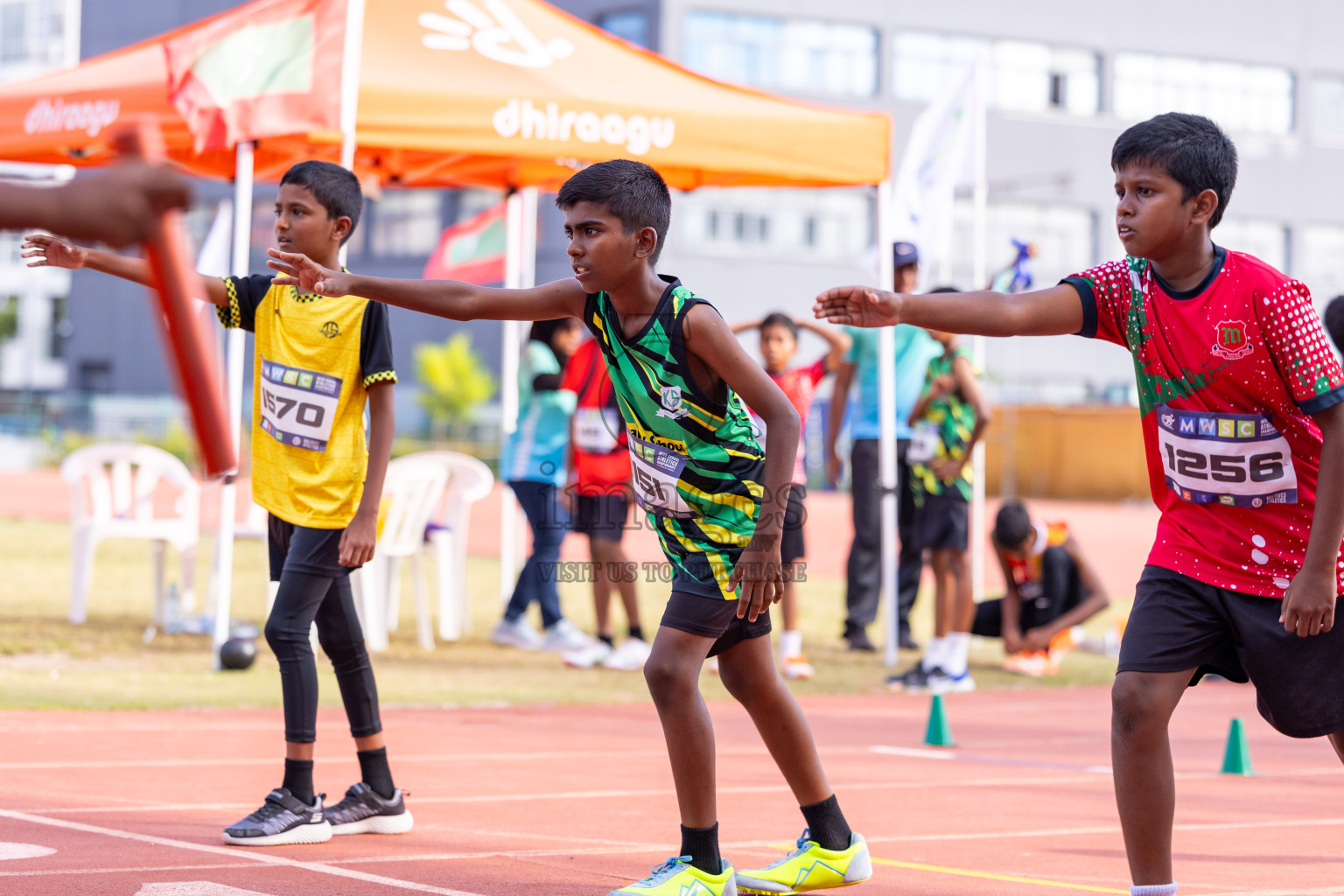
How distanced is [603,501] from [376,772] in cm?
526

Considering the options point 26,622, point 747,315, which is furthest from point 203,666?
point 747,315

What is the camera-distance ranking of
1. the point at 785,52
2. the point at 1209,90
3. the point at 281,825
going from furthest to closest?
1. the point at 1209,90
2. the point at 785,52
3. the point at 281,825

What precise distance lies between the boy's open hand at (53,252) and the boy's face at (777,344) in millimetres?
5488

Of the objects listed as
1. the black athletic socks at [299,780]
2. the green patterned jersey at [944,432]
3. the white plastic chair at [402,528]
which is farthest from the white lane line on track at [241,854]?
the green patterned jersey at [944,432]

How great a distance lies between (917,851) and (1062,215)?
47.6 meters

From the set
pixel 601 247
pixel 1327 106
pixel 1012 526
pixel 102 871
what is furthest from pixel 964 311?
pixel 1327 106

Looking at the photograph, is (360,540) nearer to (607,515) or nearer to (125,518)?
(607,515)

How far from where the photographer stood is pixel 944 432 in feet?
34.4

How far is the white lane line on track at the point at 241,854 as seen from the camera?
448 cm

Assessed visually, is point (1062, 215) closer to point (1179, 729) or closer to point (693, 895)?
point (1179, 729)

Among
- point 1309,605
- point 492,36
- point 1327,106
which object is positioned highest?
point 1327,106

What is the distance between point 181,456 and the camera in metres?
39.1

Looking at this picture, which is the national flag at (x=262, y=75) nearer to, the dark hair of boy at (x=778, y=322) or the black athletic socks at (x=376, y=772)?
the dark hair of boy at (x=778, y=322)

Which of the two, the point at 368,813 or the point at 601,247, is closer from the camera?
the point at 601,247
